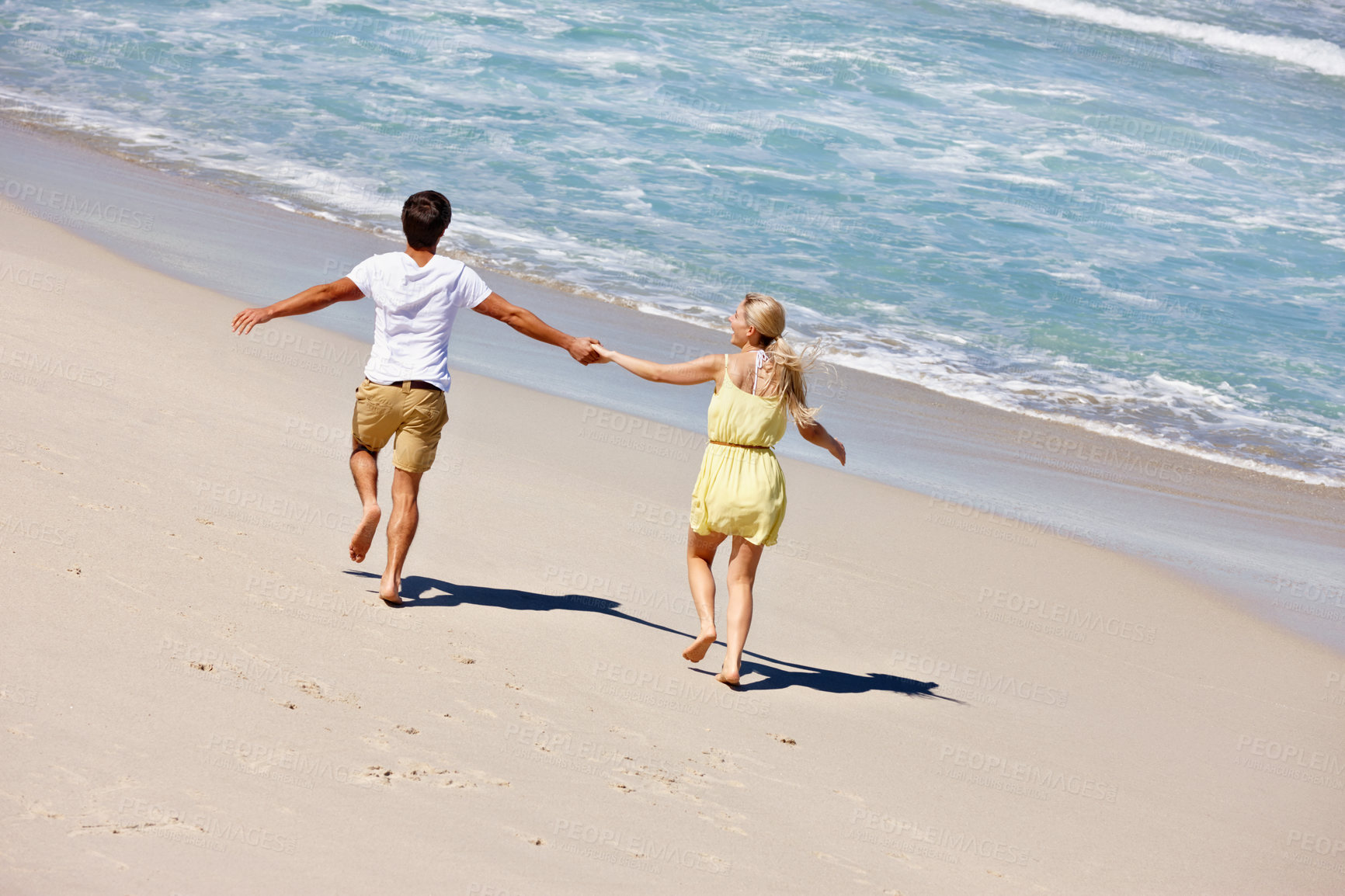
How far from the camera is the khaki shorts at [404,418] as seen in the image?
4879 millimetres

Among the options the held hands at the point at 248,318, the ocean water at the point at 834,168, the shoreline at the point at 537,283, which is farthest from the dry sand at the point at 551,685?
the ocean water at the point at 834,168

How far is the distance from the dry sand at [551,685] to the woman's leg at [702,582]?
120 mm

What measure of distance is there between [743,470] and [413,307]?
150 centimetres

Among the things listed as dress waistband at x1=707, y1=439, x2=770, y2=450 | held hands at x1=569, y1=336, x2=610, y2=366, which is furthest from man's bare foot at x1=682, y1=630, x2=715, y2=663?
held hands at x1=569, y1=336, x2=610, y2=366

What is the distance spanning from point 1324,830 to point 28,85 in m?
18.2

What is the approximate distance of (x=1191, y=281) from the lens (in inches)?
613

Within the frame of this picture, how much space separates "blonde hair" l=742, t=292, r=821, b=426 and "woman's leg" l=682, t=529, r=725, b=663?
63 cm

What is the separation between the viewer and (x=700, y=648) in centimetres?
482

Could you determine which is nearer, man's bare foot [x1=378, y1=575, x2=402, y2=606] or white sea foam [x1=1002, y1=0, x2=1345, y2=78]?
man's bare foot [x1=378, y1=575, x2=402, y2=606]

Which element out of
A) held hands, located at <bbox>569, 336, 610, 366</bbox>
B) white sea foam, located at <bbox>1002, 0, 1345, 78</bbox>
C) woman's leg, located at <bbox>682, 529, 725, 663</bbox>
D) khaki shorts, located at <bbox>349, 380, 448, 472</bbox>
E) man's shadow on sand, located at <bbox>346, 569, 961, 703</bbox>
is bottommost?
man's shadow on sand, located at <bbox>346, 569, 961, 703</bbox>

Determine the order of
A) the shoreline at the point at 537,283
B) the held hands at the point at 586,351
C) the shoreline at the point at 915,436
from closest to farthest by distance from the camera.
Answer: the held hands at the point at 586,351, the shoreline at the point at 915,436, the shoreline at the point at 537,283

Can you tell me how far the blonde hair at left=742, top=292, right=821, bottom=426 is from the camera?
4.80 metres

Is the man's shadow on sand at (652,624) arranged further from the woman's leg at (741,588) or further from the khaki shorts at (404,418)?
the khaki shorts at (404,418)

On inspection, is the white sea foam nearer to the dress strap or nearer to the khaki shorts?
the dress strap
